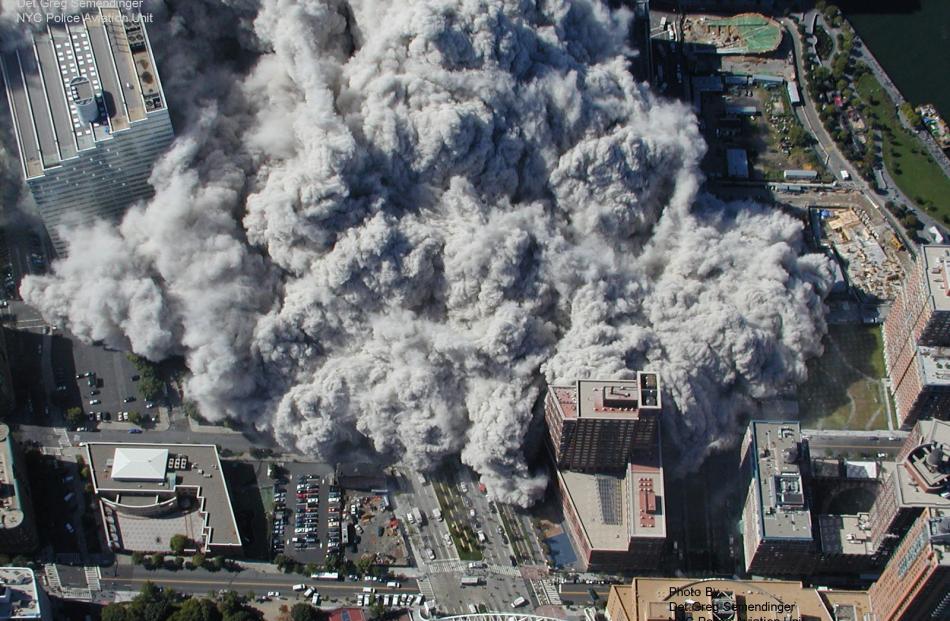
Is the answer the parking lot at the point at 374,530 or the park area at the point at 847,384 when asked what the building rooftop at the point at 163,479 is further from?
the park area at the point at 847,384

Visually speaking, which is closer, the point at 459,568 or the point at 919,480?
the point at 919,480

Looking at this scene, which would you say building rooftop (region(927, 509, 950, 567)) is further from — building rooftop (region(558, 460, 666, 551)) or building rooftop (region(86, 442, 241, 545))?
building rooftop (region(86, 442, 241, 545))

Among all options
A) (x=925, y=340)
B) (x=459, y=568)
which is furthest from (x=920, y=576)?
(x=459, y=568)

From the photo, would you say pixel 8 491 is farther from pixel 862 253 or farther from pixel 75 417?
pixel 862 253

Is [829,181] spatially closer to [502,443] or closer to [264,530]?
[502,443]

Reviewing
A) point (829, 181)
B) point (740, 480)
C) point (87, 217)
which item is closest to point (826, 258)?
point (829, 181)

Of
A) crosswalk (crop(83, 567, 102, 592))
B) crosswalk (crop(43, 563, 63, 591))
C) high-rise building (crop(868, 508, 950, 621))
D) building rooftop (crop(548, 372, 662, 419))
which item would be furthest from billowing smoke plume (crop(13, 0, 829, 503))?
high-rise building (crop(868, 508, 950, 621))
